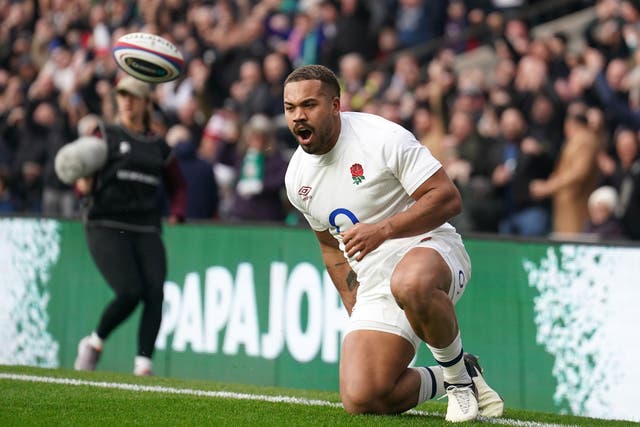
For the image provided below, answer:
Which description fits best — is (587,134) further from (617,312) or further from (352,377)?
(352,377)

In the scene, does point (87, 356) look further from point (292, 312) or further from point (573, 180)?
point (573, 180)

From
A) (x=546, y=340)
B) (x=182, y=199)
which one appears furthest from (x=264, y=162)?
(x=546, y=340)

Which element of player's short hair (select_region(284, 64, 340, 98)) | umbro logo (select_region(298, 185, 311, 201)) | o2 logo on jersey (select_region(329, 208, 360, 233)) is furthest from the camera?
umbro logo (select_region(298, 185, 311, 201))

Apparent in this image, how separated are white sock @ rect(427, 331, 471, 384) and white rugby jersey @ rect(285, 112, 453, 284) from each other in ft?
2.16

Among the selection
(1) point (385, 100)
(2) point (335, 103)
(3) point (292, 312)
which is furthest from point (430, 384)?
(1) point (385, 100)

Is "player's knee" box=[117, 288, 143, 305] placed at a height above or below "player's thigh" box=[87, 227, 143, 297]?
below

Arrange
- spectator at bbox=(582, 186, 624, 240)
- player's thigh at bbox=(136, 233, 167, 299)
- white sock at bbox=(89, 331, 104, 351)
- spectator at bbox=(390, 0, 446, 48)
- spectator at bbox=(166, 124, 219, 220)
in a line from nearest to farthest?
player's thigh at bbox=(136, 233, 167, 299)
white sock at bbox=(89, 331, 104, 351)
spectator at bbox=(582, 186, 624, 240)
spectator at bbox=(166, 124, 219, 220)
spectator at bbox=(390, 0, 446, 48)

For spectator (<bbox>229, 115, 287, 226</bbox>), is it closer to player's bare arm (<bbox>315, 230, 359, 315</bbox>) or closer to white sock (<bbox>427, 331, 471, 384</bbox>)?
player's bare arm (<bbox>315, 230, 359, 315</bbox>)

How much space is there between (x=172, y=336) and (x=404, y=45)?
20.3 feet

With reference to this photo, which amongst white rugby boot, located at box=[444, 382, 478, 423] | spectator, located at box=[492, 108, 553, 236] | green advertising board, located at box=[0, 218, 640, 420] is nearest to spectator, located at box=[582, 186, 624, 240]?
spectator, located at box=[492, 108, 553, 236]

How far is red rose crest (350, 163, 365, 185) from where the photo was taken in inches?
268

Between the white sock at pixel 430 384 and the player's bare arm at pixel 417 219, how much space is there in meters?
0.92

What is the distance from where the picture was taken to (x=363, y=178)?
6.81 meters

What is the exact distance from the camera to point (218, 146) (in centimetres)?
1484
